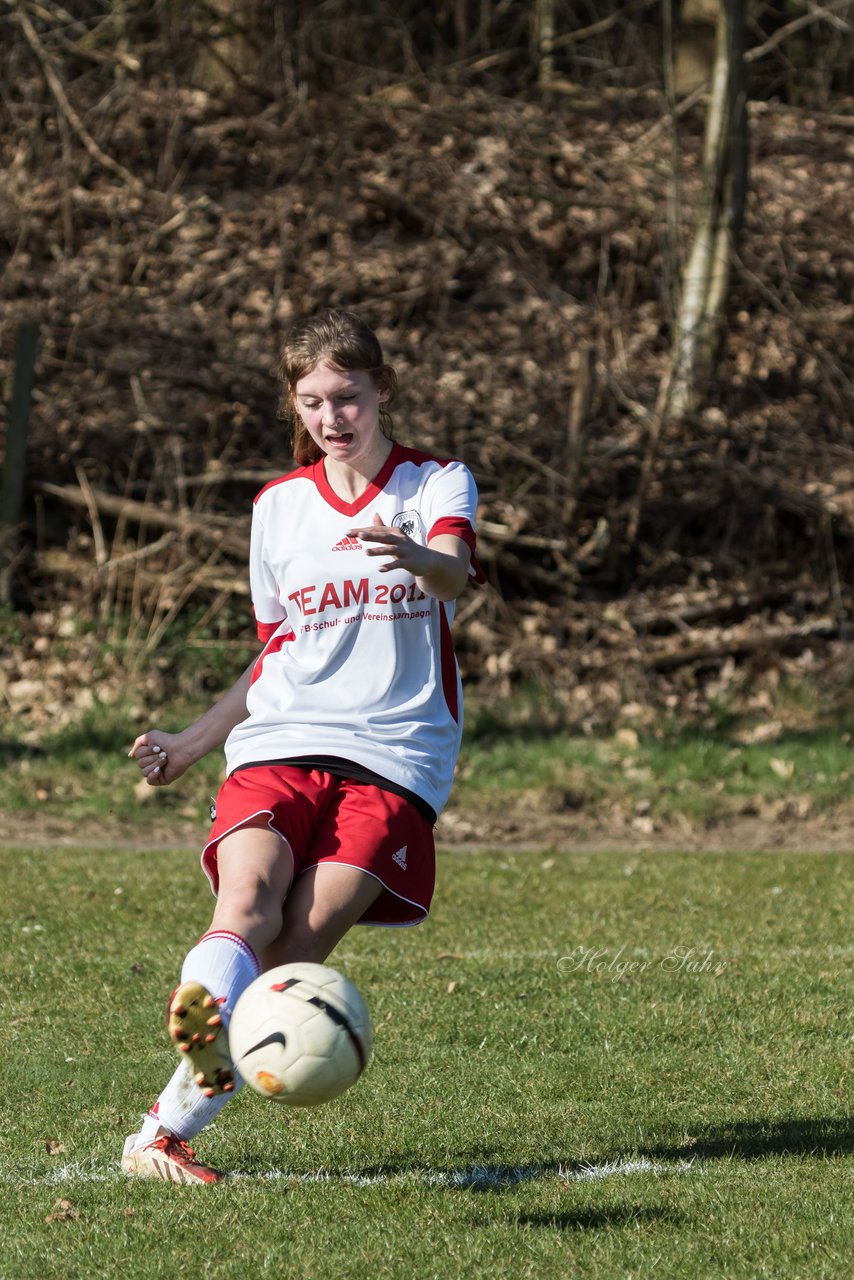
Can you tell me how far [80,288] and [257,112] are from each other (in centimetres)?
382

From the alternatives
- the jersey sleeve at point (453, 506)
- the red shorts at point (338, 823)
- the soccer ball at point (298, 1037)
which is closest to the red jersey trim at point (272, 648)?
the red shorts at point (338, 823)

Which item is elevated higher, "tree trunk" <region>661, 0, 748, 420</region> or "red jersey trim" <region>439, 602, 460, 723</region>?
"tree trunk" <region>661, 0, 748, 420</region>

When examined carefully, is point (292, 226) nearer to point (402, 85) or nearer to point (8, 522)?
point (402, 85)

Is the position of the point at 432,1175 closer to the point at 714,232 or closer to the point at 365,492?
the point at 365,492

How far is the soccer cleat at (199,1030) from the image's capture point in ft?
10.6

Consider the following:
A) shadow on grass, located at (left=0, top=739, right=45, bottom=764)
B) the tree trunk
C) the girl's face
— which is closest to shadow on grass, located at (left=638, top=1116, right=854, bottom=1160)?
the girl's face

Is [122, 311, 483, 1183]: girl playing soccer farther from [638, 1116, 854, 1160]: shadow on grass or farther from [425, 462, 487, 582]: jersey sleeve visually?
[638, 1116, 854, 1160]: shadow on grass

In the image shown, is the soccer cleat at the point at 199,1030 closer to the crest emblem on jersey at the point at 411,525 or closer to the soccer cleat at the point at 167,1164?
the soccer cleat at the point at 167,1164

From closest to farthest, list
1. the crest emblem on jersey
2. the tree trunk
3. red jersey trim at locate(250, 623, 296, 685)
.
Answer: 1. the crest emblem on jersey
2. red jersey trim at locate(250, 623, 296, 685)
3. the tree trunk

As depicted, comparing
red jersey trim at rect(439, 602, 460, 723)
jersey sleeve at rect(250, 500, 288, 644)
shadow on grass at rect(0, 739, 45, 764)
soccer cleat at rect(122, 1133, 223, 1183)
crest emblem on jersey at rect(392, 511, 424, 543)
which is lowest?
shadow on grass at rect(0, 739, 45, 764)

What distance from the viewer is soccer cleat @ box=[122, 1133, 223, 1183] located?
366 cm

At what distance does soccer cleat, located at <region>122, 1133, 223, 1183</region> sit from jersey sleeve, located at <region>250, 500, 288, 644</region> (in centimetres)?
122

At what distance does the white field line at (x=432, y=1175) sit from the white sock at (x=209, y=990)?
0.18 metres

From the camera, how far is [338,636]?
12.4 ft
